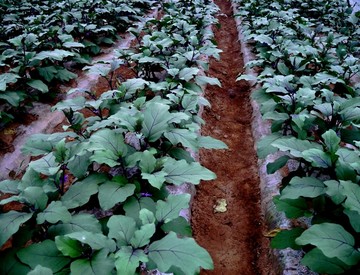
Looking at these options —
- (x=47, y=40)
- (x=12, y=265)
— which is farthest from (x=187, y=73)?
(x=47, y=40)

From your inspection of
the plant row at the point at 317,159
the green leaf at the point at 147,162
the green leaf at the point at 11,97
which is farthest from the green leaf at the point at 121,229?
the green leaf at the point at 11,97

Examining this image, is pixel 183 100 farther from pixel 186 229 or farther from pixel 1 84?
pixel 1 84

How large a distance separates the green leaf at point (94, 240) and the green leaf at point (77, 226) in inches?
6.1

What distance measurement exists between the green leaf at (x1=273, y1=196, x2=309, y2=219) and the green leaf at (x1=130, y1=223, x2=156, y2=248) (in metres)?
0.82

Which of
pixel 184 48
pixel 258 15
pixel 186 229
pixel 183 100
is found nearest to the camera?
pixel 186 229

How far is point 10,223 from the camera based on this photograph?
162 centimetres

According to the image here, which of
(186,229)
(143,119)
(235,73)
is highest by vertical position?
(143,119)

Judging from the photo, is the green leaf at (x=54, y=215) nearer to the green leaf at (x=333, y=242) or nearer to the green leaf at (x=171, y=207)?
the green leaf at (x=171, y=207)

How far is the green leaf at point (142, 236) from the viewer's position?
1486 millimetres

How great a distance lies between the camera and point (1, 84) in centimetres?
300

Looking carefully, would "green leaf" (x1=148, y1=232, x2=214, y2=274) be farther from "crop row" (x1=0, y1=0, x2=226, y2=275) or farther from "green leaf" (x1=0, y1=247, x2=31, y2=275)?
"green leaf" (x1=0, y1=247, x2=31, y2=275)

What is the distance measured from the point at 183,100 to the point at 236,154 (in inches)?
37.9

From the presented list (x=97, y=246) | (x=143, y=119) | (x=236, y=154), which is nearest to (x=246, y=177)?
(x=236, y=154)

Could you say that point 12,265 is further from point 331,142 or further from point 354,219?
point 331,142
